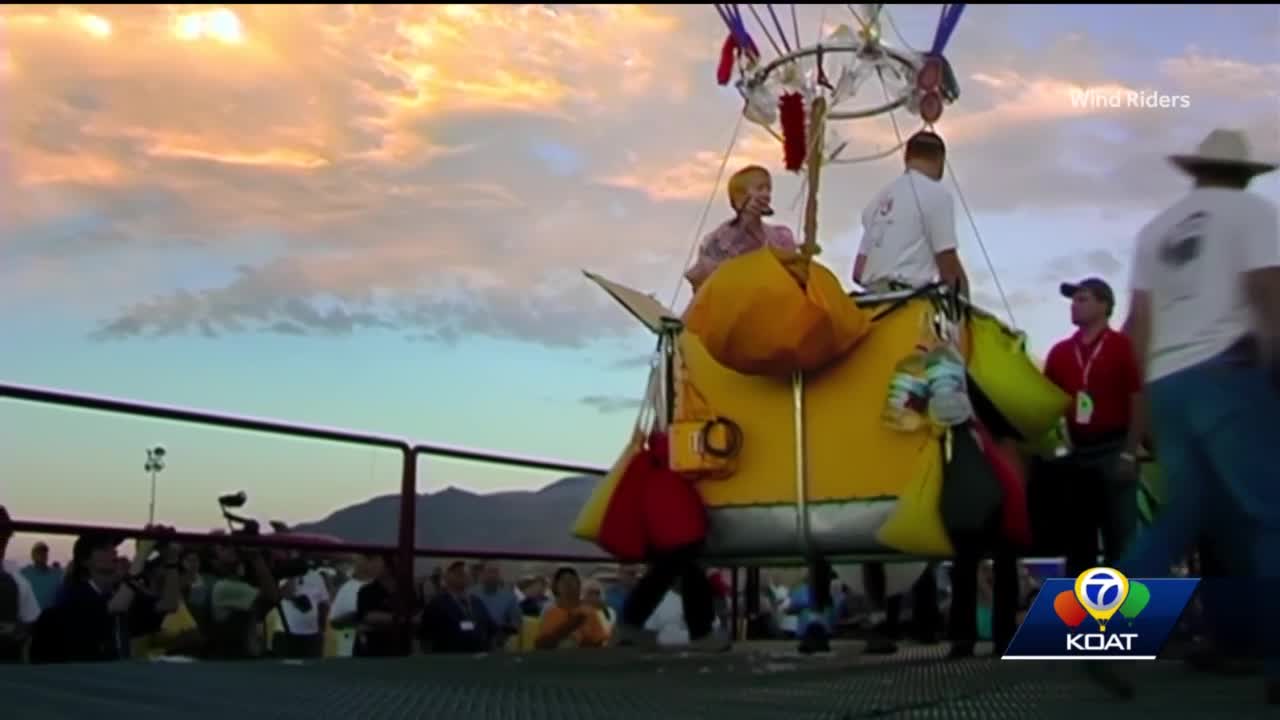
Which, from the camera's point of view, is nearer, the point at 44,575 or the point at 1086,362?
the point at 1086,362

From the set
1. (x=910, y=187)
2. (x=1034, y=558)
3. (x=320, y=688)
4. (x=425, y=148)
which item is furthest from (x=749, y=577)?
(x=320, y=688)

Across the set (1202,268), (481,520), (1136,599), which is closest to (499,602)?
(481,520)

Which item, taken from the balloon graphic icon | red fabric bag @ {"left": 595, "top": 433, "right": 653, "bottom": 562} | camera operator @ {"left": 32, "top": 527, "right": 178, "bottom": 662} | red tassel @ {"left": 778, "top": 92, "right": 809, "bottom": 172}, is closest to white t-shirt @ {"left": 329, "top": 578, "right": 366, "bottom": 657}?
camera operator @ {"left": 32, "top": 527, "right": 178, "bottom": 662}

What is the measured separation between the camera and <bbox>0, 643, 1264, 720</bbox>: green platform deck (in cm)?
287

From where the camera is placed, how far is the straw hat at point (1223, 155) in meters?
3.65

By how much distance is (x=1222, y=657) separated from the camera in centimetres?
400

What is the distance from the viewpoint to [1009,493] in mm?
4340

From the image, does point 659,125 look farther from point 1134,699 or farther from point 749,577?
point 1134,699

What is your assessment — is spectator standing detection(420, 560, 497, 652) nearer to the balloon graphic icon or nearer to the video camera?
the video camera

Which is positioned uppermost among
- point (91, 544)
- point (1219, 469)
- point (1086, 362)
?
point (1086, 362)

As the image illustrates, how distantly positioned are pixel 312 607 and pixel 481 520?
3.68 ft

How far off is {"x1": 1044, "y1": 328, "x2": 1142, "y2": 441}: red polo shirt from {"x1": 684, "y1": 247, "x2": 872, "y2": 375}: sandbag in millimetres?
898

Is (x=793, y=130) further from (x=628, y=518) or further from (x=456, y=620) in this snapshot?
(x=456, y=620)

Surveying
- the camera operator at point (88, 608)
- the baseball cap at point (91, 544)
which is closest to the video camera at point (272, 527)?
the camera operator at point (88, 608)
